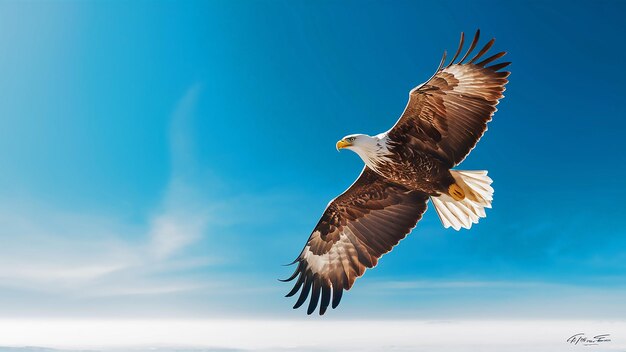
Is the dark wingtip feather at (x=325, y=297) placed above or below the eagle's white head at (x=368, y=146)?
below

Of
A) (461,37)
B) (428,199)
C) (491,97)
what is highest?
(461,37)

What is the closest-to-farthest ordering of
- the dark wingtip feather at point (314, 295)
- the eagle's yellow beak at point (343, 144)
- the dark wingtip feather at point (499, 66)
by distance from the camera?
1. the dark wingtip feather at point (499, 66)
2. the eagle's yellow beak at point (343, 144)
3. the dark wingtip feather at point (314, 295)

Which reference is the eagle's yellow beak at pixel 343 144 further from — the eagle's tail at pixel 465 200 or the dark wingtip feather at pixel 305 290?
the dark wingtip feather at pixel 305 290

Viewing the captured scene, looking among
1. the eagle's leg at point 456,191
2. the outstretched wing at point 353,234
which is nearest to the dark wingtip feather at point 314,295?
the outstretched wing at point 353,234

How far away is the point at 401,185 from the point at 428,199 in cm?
61

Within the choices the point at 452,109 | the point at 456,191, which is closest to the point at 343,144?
the point at 452,109

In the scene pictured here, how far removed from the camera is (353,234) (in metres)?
10.0

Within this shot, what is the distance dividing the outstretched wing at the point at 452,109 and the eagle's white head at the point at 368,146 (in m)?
0.17

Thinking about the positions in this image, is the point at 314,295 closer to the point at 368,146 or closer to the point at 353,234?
the point at 353,234

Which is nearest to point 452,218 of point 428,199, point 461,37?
point 428,199

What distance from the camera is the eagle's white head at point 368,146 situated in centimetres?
849

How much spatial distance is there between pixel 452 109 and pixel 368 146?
4.64 ft

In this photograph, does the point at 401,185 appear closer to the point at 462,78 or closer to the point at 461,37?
the point at 462,78

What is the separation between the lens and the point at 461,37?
7.66 m
